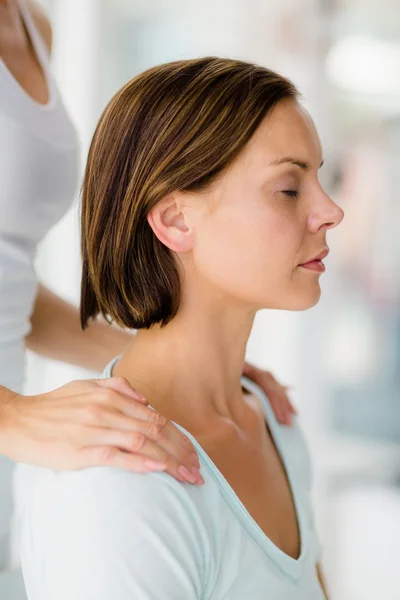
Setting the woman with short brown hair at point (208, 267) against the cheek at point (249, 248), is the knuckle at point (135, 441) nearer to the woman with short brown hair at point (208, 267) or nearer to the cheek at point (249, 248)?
the woman with short brown hair at point (208, 267)

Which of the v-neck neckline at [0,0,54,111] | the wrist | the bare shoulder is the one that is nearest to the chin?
the wrist

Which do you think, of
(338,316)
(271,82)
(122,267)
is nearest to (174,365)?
(122,267)

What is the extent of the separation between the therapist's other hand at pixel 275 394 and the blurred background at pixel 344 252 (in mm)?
1186

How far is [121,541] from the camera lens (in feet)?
2.24

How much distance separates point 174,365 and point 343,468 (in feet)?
5.62

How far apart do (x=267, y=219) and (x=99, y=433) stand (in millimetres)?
334

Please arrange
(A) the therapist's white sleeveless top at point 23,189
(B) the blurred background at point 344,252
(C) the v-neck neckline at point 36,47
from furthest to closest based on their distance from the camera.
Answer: (B) the blurred background at point 344,252 → (C) the v-neck neckline at point 36,47 → (A) the therapist's white sleeveless top at point 23,189

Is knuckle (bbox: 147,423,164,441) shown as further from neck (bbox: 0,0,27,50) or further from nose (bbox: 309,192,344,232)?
neck (bbox: 0,0,27,50)

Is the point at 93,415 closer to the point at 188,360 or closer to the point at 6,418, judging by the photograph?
the point at 6,418

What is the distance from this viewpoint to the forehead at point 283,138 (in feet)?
2.81

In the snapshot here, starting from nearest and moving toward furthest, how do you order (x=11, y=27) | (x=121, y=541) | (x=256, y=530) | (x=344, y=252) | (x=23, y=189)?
(x=121, y=541), (x=256, y=530), (x=23, y=189), (x=11, y=27), (x=344, y=252)

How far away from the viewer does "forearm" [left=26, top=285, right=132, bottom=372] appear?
47.7 inches

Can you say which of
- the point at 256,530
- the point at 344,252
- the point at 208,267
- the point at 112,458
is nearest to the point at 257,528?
the point at 256,530

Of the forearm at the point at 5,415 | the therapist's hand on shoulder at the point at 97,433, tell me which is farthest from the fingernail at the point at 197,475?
the forearm at the point at 5,415
